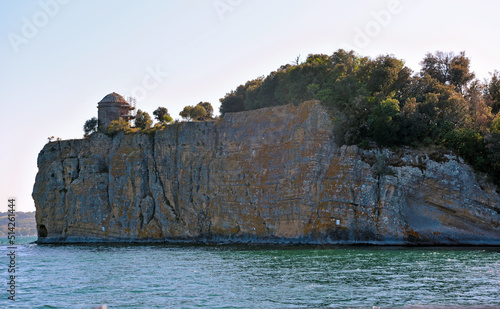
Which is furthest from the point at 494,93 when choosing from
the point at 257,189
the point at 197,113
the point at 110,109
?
the point at 110,109

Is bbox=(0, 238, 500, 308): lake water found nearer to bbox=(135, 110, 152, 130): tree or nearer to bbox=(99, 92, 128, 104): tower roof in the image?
bbox=(135, 110, 152, 130): tree

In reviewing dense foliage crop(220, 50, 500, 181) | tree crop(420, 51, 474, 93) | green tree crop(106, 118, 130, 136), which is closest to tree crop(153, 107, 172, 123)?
green tree crop(106, 118, 130, 136)

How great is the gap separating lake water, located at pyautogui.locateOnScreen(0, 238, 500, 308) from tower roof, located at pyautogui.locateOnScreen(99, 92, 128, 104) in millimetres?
44044

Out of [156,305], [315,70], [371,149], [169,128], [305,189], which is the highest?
[315,70]

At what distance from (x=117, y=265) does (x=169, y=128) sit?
31.9 metres

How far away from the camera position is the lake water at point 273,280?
22.4 metres

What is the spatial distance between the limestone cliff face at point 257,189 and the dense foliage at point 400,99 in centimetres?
183

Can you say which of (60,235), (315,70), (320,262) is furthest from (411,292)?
(60,235)

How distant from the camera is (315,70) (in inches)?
2469

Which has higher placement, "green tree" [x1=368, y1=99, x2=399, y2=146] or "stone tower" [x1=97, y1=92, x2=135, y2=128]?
"stone tower" [x1=97, y1=92, x2=135, y2=128]

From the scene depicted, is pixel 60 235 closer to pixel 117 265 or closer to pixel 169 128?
pixel 169 128

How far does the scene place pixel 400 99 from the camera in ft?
183

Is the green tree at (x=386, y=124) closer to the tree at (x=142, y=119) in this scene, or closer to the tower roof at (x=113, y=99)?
the tree at (x=142, y=119)

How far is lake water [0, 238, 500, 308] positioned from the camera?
2236 cm
